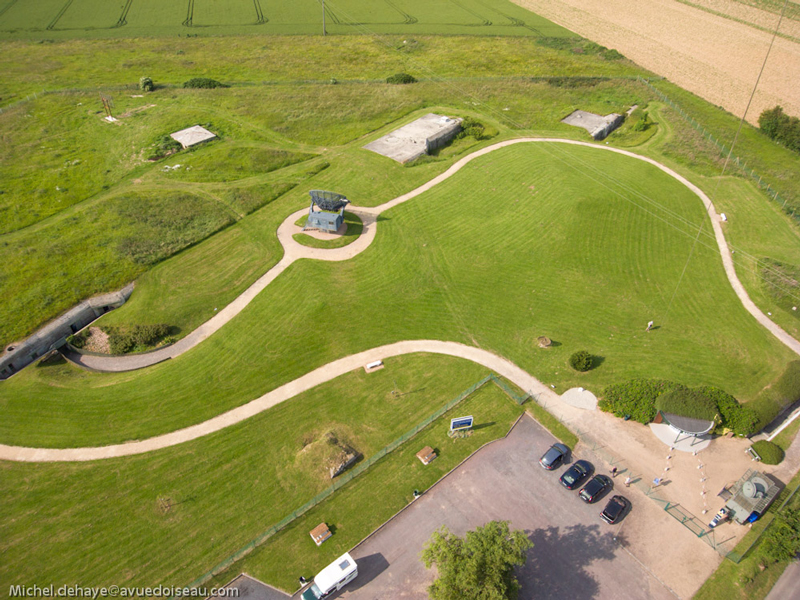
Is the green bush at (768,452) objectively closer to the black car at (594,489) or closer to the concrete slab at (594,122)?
the black car at (594,489)

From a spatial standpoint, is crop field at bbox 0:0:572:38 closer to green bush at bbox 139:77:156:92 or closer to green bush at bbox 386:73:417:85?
green bush at bbox 386:73:417:85

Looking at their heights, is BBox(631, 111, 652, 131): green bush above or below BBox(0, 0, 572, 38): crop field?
below

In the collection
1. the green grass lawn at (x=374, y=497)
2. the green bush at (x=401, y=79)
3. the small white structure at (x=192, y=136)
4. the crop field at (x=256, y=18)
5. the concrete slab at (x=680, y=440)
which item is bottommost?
the green grass lawn at (x=374, y=497)

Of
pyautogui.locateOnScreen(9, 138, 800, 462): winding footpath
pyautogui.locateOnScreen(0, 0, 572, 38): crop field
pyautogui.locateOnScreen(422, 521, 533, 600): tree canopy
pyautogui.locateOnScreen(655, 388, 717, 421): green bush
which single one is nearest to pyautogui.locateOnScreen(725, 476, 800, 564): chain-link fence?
pyautogui.locateOnScreen(655, 388, 717, 421): green bush

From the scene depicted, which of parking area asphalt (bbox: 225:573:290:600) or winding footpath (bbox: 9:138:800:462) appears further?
winding footpath (bbox: 9:138:800:462)

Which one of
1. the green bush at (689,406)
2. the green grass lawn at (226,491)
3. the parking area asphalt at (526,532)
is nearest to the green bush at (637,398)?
the green bush at (689,406)

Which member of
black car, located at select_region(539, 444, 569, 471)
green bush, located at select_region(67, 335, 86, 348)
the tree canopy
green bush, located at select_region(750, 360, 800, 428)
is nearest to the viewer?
the tree canopy

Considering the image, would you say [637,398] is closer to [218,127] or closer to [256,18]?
[218,127]
